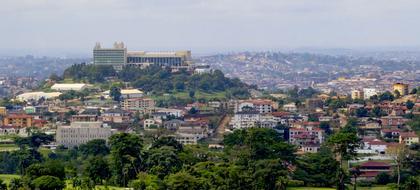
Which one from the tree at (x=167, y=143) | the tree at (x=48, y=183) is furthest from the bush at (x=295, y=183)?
the tree at (x=48, y=183)

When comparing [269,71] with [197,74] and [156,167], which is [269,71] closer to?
[197,74]

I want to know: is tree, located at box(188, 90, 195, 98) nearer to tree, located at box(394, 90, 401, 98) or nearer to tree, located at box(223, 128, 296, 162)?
tree, located at box(394, 90, 401, 98)

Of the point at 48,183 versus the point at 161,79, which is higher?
the point at 48,183

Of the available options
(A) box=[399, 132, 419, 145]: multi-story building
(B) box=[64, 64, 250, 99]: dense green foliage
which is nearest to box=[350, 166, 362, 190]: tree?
(A) box=[399, 132, 419, 145]: multi-story building

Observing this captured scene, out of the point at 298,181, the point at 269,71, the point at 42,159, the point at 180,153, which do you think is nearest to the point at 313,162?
the point at 298,181

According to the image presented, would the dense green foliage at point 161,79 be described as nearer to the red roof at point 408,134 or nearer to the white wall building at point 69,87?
the white wall building at point 69,87

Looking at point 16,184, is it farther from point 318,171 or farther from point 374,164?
point 374,164

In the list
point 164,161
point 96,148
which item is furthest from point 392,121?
point 164,161
